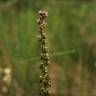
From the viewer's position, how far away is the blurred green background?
2.36 m

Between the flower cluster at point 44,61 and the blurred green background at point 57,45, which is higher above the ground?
the blurred green background at point 57,45

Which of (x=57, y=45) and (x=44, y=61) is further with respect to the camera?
(x=57, y=45)

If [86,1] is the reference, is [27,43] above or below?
below

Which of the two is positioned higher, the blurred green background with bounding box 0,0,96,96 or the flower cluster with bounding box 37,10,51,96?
the blurred green background with bounding box 0,0,96,96

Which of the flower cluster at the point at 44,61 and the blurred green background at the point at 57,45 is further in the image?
the blurred green background at the point at 57,45

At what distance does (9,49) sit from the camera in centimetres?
254

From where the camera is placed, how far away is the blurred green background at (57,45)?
236 cm

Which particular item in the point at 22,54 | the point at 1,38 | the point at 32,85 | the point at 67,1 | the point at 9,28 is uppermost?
the point at 67,1

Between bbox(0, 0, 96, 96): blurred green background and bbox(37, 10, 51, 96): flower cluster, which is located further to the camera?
bbox(0, 0, 96, 96): blurred green background

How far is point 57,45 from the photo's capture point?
2965mm

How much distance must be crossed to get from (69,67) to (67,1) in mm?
1291

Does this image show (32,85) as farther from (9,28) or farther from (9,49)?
(9,28)

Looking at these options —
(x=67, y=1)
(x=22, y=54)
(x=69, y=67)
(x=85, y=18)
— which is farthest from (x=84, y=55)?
(x=67, y=1)

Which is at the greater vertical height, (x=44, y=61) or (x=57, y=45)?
(x=57, y=45)
